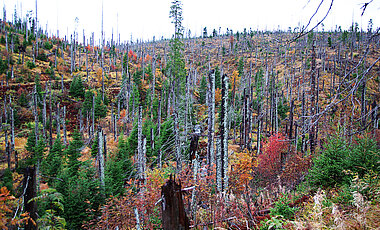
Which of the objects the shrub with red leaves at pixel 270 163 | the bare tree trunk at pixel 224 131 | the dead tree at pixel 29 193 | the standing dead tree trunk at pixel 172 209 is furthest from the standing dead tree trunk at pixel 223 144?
the shrub with red leaves at pixel 270 163

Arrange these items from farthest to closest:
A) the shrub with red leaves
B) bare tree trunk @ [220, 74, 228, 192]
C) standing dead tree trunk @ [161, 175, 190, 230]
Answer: the shrub with red leaves
bare tree trunk @ [220, 74, 228, 192]
standing dead tree trunk @ [161, 175, 190, 230]

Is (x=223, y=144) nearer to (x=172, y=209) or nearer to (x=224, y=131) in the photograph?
(x=224, y=131)

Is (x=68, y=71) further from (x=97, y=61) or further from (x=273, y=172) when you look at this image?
(x=273, y=172)

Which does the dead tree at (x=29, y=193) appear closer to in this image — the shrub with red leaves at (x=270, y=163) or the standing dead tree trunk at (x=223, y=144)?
the standing dead tree trunk at (x=223, y=144)

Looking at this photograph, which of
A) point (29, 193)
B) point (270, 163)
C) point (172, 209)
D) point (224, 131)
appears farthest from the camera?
point (270, 163)

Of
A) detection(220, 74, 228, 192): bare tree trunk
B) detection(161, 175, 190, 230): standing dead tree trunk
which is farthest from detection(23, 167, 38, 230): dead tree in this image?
detection(220, 74, 228, 192): bare tree trunk

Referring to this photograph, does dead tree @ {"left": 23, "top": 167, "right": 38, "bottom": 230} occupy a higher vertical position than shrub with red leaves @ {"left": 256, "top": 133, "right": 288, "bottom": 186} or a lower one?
higher

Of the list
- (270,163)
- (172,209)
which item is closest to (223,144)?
(172,209)

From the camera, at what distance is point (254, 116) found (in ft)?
147

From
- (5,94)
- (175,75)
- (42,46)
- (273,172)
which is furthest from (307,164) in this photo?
(42,46)

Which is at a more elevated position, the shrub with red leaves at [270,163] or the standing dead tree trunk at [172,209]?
the standing dead tree trunk at [172,209]

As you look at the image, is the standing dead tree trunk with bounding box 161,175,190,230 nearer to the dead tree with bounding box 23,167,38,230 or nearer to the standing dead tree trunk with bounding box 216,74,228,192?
the dead tree with bounding box 23,167,38,230

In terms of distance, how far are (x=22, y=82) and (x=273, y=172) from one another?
1887 inches

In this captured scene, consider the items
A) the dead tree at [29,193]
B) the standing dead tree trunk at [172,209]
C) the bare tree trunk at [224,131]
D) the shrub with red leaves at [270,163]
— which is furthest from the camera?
the shrub with red leaves at [270,163]
